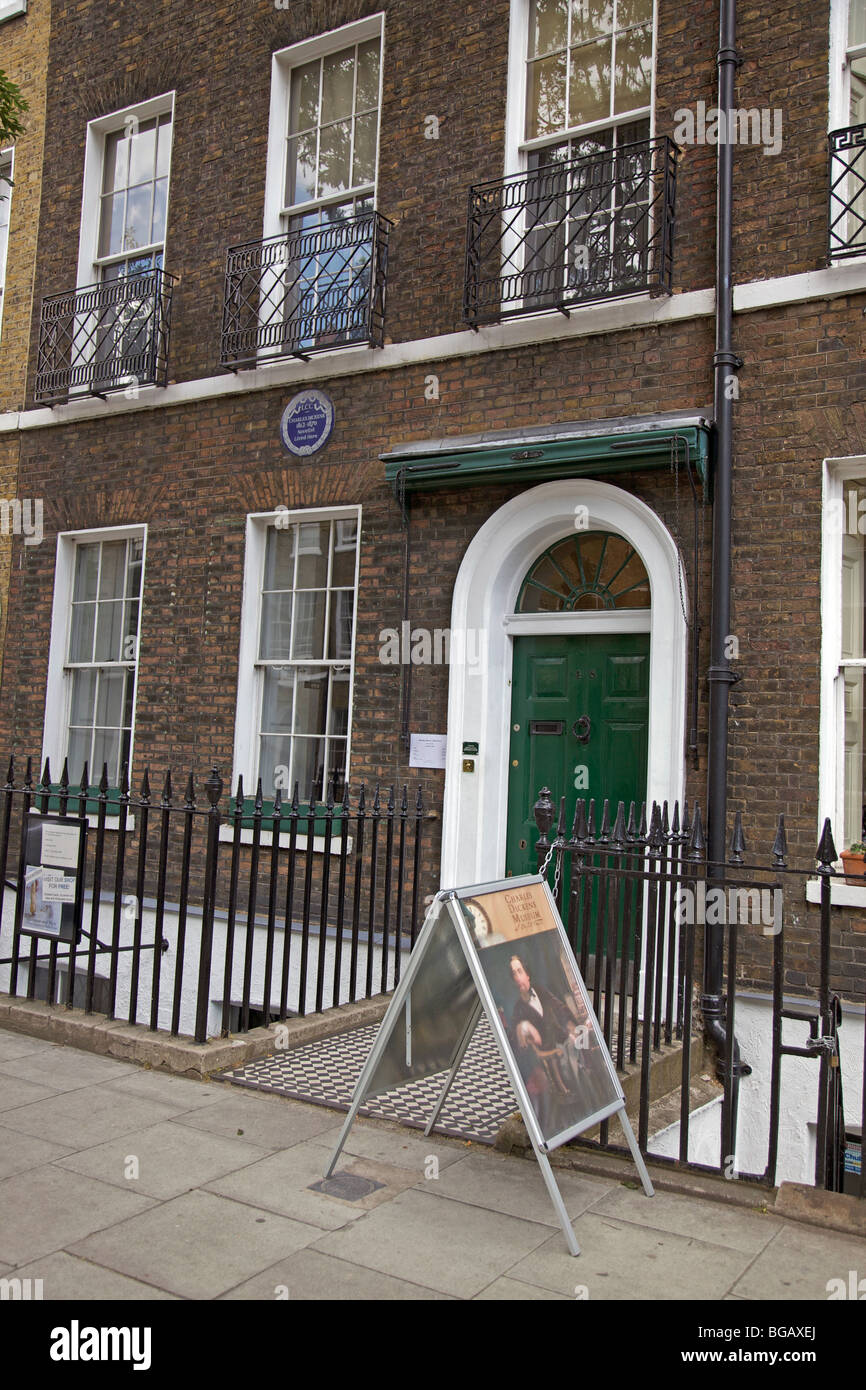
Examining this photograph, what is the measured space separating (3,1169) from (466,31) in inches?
324

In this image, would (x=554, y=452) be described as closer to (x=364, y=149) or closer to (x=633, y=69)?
(x=633, y=69)

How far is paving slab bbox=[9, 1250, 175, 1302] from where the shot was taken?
332 centimetres

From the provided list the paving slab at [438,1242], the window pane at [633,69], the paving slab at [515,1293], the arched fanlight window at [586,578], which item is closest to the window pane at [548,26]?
A: the window pane at [633,69]

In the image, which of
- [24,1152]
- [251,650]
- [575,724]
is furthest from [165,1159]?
[251,650]

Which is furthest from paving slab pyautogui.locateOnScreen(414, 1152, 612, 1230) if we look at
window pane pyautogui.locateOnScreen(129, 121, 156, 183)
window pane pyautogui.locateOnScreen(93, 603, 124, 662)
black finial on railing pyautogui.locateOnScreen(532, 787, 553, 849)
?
window pane pyautogui.locateOnScreen(129, 121, 156, 183)

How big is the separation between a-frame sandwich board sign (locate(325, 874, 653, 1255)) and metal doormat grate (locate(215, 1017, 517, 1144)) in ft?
1.86

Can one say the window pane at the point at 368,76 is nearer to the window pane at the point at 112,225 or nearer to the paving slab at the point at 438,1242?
the window pane at the point at 112,225

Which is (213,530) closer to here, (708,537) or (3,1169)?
(708,537)

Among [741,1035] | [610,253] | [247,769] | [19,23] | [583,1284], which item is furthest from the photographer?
[19,23]

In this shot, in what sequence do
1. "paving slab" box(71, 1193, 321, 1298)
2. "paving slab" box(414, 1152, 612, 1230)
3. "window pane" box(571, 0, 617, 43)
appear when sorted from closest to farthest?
"paving slab" box(71, 1193, 321, 1298), "paving slab" box(414, 1152, 612, 1230), "window pane" box(571, 0, 617, 43)

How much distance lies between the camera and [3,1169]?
14.1 ft

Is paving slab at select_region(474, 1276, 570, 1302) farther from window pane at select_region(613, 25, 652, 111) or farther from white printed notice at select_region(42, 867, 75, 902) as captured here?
window pane at select_region(613, 25, 652, 111)

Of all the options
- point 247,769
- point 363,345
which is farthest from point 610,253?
point 247,769

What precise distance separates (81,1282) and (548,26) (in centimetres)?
851
